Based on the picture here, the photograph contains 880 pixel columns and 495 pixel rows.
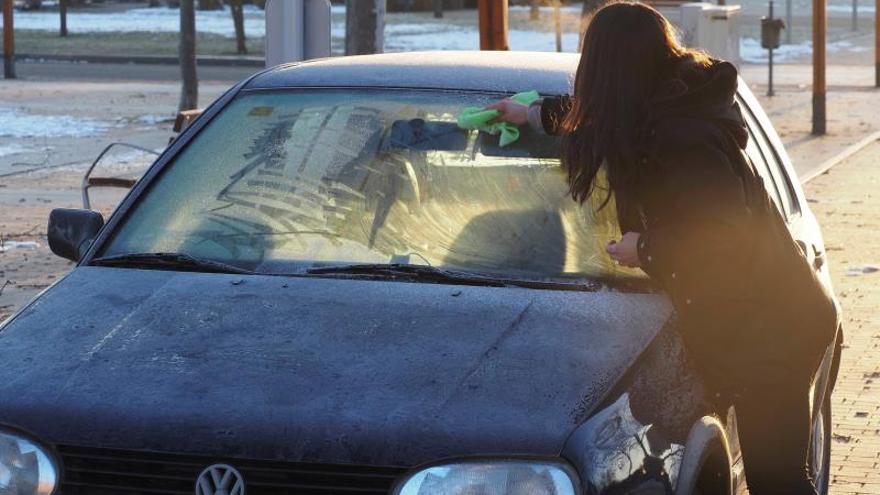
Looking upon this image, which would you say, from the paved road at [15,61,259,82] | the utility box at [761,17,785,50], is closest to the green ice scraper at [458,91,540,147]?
the utility box at [761,17,785,50]

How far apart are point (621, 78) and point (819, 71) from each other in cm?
1744

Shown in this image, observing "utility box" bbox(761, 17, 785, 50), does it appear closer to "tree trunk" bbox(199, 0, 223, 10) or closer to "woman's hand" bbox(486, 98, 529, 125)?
"woman's hand" bbox(486, 98, 529, 125)

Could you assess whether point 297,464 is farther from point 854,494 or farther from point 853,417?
point 853,417

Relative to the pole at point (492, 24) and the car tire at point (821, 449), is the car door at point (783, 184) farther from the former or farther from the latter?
the pole at point (492, 24)

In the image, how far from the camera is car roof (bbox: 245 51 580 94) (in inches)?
193

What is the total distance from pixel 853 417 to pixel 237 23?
29.8m

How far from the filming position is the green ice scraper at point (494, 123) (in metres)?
4.68

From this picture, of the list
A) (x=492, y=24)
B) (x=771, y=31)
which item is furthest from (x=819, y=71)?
(x=492, y=24)

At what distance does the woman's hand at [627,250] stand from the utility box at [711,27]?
15.4m

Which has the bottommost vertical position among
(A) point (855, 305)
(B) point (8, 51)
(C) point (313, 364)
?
(A) point (855, 305)

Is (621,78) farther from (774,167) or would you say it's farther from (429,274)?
(774,167)

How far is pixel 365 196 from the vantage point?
4727 mm

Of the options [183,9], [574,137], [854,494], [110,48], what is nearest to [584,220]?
[574,137]

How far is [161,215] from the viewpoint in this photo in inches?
187
